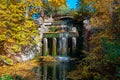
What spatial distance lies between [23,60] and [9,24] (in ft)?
10.9

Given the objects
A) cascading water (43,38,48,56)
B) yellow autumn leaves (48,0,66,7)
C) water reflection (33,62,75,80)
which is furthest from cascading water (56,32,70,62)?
yellow autumn leaves (48,0,66,7)

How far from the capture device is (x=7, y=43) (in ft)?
54.6

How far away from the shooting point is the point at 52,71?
15.4 metres

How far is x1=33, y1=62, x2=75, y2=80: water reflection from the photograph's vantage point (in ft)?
44.3

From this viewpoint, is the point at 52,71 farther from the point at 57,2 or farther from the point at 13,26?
the point at 57,2

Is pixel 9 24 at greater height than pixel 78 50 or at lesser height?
greater

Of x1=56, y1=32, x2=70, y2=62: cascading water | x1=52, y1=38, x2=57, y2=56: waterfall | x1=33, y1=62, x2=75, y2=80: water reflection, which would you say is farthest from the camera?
x1=52, y1=38, x2=57, y2=56: waterfall

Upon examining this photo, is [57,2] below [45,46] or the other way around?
the other way around

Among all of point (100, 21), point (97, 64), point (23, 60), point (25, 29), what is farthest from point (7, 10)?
point (97, 64)

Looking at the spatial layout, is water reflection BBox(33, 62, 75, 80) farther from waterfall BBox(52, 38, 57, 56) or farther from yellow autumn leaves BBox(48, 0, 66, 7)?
yellow autumn leaves BBox(48, 0, 66, 7)

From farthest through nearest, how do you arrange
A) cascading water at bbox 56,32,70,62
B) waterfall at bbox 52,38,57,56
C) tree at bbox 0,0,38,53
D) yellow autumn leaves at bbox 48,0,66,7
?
yellow autumn leaves at bbox 48,0,66,7
waterfall at bbox 52,38,57,56
cascading water at bbox 56,32,70,62
tree at bbox 0,0,38,53

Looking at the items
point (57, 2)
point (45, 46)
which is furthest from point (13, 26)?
point (57, 2)

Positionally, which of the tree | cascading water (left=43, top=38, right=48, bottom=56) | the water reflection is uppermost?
the tree

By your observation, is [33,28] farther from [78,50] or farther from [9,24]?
[78,50]
